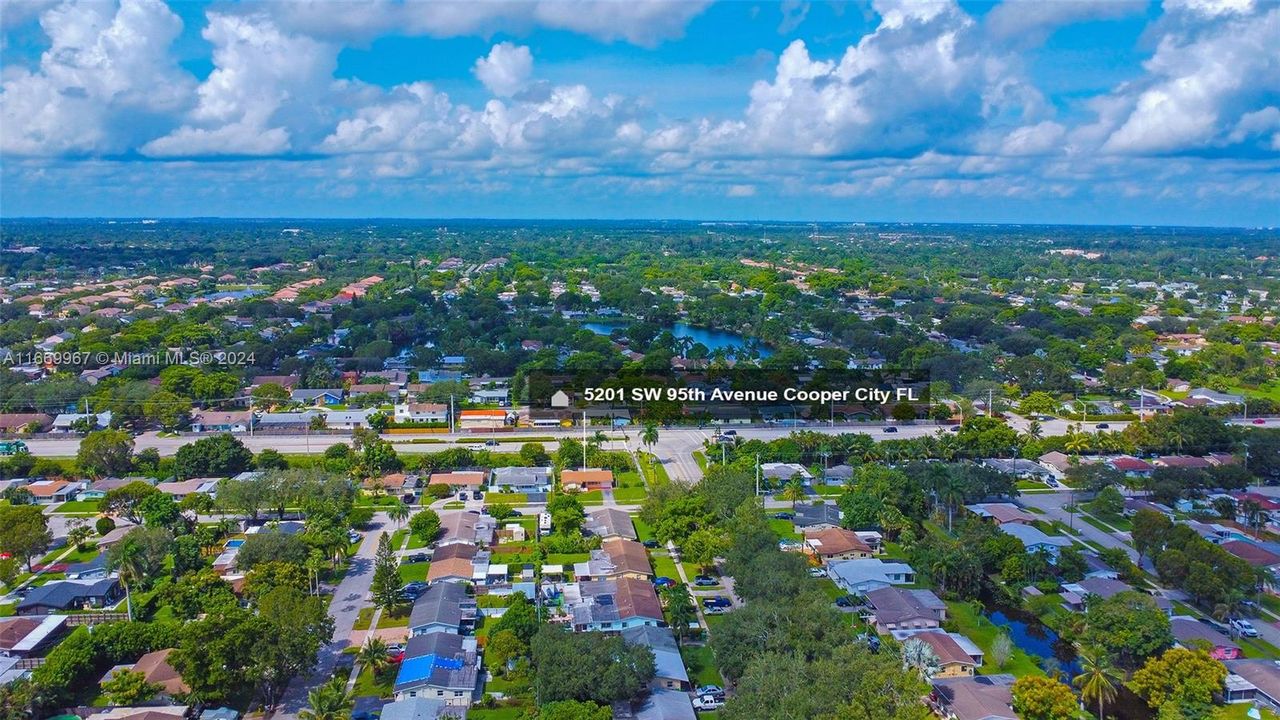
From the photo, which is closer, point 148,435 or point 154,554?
point 154,554

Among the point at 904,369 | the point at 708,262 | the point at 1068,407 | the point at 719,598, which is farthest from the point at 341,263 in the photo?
the point at 719,598

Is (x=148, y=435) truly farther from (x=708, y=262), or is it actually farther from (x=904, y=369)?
(x=708, y=262)

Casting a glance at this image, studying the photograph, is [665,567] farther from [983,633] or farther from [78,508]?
Answer: [78,508]

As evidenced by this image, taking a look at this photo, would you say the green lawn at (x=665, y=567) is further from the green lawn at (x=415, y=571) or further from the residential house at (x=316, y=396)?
the residential house at (x=316, y=396)

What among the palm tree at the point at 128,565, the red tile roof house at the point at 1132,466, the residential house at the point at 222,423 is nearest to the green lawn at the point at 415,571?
the palm tree at the point at 128,565

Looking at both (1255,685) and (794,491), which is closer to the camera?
(1255,685)

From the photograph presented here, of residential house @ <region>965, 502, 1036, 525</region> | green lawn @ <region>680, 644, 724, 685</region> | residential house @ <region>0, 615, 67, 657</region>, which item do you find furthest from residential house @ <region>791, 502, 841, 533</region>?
residential house @ <region>0, 615, 67, 657</region>

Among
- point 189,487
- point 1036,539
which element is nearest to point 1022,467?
point 1036,539
